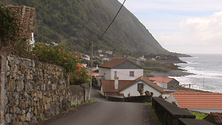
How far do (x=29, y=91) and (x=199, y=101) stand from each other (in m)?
Answer: 12.8

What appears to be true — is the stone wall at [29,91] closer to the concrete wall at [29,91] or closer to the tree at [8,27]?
the concrete wall at [29,91]

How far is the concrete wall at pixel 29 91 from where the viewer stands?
600 centimetres

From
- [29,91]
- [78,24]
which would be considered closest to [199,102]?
[29,91]

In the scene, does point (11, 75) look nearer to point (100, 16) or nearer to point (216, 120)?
point (216, 120)

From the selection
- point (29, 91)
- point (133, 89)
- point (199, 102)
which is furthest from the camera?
point (133, 89)

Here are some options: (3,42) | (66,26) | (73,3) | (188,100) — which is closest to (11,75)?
(3,42)

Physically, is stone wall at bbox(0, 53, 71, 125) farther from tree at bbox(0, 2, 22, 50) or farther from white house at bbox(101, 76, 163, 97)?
white house at bbox(101, 76, 163, 97)

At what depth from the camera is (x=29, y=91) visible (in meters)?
7.38

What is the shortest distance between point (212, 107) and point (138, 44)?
178664mm

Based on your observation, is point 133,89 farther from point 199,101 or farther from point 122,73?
point 199,101

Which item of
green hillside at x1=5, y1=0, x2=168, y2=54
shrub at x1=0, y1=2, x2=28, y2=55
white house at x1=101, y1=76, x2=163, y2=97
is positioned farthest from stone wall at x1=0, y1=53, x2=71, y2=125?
green hillside at x1=5, y1=0, x2=168, y2=54

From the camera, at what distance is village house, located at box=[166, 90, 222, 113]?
16.1m

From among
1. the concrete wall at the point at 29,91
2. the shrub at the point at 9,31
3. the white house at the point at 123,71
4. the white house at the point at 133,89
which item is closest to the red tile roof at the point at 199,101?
the concrete wall at the point at 29,91

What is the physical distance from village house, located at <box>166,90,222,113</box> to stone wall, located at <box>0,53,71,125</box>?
342 inches
